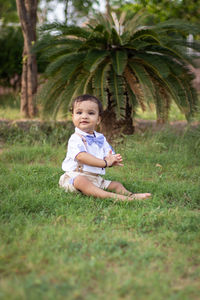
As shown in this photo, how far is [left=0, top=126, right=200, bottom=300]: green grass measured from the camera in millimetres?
1947

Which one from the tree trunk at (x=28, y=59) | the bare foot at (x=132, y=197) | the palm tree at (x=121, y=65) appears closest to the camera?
the bare foot at (x=132, y=197)

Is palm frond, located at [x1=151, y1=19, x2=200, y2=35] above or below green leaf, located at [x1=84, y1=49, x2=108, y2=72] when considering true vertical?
above

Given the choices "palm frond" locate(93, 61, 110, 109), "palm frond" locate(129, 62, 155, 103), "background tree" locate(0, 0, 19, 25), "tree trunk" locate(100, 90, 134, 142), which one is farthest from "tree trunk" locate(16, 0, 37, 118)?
"background tree" locate(0, 0, 19, 25)

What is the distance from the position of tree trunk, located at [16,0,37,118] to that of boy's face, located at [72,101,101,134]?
375 cm

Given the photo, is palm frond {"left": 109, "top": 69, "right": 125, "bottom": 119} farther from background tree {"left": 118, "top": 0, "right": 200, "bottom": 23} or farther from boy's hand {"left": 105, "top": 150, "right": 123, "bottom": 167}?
background tree {"left": 118, "top": 0, "right": 200, "bottom": 23}

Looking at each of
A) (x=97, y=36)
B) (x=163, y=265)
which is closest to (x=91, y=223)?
(x=163, y=265)

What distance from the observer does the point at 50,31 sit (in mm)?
A: 5918

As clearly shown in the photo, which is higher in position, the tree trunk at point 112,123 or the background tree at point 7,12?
the background tree at point 7,12

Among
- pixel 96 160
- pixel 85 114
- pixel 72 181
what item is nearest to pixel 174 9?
pixel 85 114

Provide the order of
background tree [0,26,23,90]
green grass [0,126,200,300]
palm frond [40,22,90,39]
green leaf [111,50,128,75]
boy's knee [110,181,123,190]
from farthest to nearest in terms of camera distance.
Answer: background tree [0,26,23,90], palm frond [40,22,90,39], green leaf [111,50,128,75], boy's knee [110,181,123,190], green grass [0,126,200,300]

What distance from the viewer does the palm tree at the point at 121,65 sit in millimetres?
5562

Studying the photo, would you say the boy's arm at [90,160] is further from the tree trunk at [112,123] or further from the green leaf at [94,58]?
the tree trunk at [112,123]

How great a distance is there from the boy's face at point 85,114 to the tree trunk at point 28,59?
3746mm

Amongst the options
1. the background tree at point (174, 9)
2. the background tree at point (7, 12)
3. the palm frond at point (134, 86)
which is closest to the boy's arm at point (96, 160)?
the palm frond at point (134, 86)
